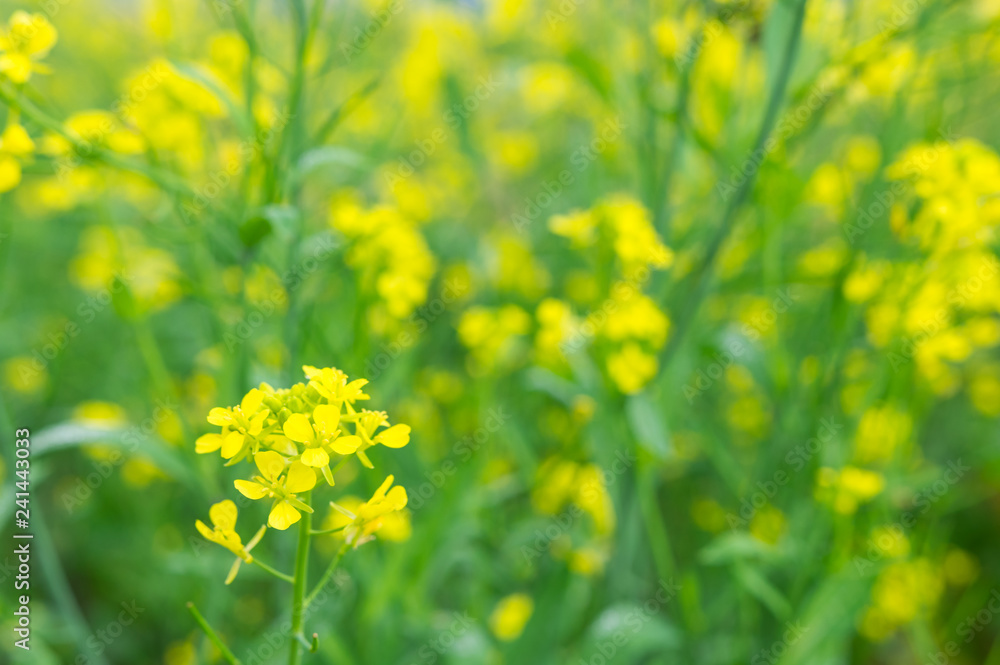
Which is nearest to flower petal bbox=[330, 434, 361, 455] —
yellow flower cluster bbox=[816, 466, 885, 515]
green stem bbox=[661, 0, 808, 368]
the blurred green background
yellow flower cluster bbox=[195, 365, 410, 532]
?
yellow flower cluster bbox=[195, 365, 410, 532]

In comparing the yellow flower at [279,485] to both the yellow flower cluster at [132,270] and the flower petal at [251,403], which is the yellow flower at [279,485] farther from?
the yellow flower cluster at [132,270]

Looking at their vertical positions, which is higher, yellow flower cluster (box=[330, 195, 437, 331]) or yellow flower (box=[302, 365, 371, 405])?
yellow flower cluster (box=[330, 195, 437, 331])

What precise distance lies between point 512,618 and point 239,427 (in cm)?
81

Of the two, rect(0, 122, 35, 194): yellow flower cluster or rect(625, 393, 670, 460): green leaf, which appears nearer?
rect(0, 122, 35, 194): yellow flower cluster

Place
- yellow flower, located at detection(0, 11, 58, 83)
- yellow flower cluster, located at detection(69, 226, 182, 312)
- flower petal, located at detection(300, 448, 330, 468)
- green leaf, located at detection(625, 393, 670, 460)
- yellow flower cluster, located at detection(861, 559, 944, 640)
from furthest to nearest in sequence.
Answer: yellow flower cluster, located at detection(861, 559, 944, 640) < yellow flower cluster, located at detection(69, 226, 182, 312) < green leaf, located at detection(625, 393, 670, 460) < yellow flower, located at detection(0, 11, 58, 83) < flower petal, located at detection(300, 448, 330, 468)

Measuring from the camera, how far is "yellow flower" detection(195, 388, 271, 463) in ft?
1.86

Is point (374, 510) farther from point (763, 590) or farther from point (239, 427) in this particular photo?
point (763, 590)

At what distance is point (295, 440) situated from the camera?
571 mm

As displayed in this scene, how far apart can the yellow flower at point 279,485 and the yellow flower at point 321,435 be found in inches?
0.5

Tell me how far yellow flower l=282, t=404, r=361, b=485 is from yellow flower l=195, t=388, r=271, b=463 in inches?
0.9

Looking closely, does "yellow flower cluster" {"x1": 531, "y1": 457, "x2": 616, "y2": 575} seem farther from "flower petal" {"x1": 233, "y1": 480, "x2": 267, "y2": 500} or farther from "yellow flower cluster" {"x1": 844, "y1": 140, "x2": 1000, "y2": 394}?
"flower petal" {"x1": 233, "y1": 480, "x2": 267, "y2": 500}

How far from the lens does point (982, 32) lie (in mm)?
1216

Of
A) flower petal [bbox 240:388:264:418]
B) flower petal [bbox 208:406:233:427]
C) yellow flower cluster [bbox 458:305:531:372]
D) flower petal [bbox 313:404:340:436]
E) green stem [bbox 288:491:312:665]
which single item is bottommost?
green stem [bbox 288:491:312:665]

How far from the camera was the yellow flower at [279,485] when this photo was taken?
0.56 metres
